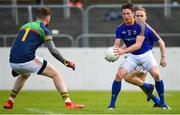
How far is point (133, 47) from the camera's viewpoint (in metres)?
16.2

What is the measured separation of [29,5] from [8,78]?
109 inches

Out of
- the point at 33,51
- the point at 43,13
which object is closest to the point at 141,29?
the point at 43,13

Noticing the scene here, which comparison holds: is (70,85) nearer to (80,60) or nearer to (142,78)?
(80,60)

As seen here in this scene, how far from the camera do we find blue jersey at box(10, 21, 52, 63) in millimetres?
15594

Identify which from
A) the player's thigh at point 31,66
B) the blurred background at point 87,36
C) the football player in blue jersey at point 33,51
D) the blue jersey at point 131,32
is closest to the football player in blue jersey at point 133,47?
the blue jersey at point 131,32

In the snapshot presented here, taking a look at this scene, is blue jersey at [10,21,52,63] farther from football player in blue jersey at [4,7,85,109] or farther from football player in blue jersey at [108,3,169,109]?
football player in blue jersey at [108,3,169,109]

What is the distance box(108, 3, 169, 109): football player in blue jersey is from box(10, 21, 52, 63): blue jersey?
148cm

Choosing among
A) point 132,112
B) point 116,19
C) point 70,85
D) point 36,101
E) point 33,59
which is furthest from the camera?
point 116,19

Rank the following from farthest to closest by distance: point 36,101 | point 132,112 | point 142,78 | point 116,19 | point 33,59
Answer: point 116,19 → point 36,101 → point 142,78 → point 33,59 → point 132,112

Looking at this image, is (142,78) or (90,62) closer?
(142,78)

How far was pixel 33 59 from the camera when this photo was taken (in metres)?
15.8

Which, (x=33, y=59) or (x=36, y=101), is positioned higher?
(x=33, y=59)

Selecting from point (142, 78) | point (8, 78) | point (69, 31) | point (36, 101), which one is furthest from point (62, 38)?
point (142, 78)

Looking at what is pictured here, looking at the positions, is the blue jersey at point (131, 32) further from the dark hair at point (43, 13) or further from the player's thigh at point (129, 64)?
the dark hair at point (43, 13)
